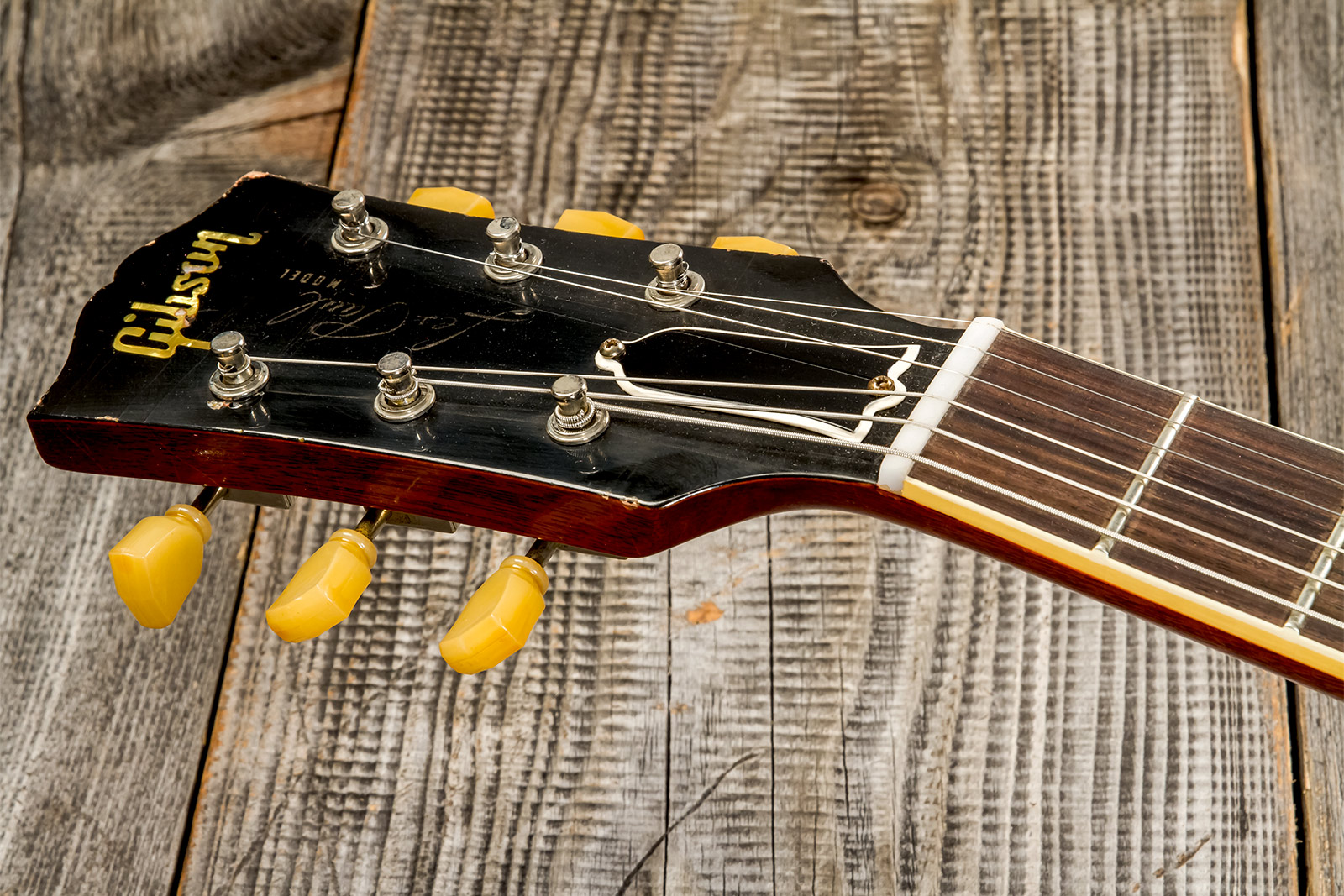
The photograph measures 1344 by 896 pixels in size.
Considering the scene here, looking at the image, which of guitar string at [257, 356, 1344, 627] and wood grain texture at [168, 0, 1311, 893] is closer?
guitar string at [257, 356, 1344, 627]

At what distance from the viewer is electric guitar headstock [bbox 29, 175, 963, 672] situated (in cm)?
58

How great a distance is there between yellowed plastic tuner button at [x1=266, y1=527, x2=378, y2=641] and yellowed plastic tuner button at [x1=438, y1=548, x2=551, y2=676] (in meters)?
0.06

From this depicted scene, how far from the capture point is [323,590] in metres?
0.56

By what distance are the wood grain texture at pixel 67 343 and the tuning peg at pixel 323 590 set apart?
0.35 m

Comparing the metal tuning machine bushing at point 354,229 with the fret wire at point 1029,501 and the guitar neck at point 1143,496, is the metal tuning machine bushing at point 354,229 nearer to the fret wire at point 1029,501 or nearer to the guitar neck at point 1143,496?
the fret wire at point 1029,501

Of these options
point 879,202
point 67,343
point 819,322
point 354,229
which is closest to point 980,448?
point 819,322

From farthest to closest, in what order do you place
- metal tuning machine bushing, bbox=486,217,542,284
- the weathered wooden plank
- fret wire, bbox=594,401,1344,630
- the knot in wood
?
the knot in wood
the weathered wooden plank
metal tuning machine bushing, bbox=486,217,542,284
fret wire, bbox=594,401,1344,630

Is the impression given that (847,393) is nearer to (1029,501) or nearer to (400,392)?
(1029,501)

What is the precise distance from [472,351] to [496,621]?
0.15 m

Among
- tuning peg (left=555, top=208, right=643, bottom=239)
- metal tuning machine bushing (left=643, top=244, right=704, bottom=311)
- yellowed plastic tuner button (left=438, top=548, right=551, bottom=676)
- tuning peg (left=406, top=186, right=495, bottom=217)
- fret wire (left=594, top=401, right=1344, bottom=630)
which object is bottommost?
yellowed plastic tuner button (left=438, top=548, right=551, bottom=676)

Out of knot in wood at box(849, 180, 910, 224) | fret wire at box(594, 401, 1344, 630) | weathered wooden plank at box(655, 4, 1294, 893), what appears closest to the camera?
fret wire at box(594, 401, 1344, 630)

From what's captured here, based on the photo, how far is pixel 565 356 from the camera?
62cm

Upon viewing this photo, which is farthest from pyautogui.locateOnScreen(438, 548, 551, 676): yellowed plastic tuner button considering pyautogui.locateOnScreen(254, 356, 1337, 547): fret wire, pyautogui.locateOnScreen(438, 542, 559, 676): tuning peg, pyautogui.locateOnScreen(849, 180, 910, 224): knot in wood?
pyautogui.locateOnScreen(849, 180, 910, 224): knot in wood

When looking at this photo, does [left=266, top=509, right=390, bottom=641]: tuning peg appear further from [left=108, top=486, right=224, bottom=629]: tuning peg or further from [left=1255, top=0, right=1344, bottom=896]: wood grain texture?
[left=1255, top=0, right=1344, bottom=896]: wood grain texture
